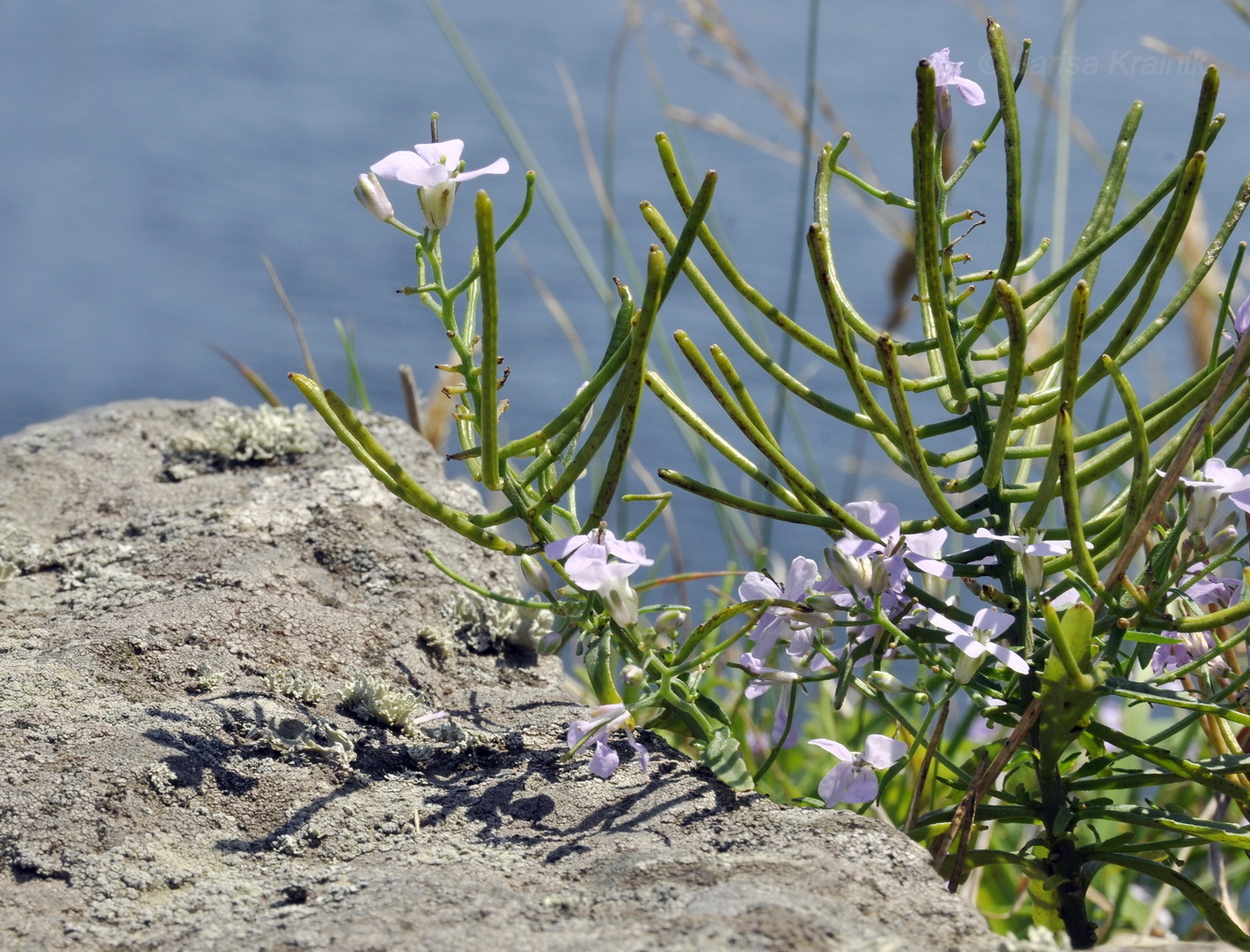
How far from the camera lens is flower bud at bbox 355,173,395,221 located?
112cm

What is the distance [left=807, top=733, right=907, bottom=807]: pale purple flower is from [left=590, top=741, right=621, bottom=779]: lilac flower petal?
0.19 metres

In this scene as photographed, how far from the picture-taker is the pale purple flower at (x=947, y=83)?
44.3 inches

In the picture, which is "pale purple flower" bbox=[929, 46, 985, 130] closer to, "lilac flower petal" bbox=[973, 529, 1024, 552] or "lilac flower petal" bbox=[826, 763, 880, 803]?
"lilac flower petal" bbox=[973, 529, 1024, 552]

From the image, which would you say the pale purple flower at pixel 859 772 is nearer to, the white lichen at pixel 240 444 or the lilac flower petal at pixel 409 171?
the lilac flower petal at pixel 409 171

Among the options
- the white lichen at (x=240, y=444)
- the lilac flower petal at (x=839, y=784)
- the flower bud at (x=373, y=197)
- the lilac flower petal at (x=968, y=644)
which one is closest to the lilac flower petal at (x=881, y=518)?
the lilac flower petal at (x=968, y=644)

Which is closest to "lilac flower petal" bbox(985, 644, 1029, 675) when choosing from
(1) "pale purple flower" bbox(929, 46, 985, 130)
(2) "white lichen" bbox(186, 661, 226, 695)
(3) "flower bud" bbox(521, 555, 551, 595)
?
(3) "flower bud" bbox(521, 555, 551, 595)

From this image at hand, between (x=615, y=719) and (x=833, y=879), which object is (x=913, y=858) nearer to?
(x=833, y=879)

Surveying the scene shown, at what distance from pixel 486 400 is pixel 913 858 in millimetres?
501

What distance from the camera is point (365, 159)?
8430mm

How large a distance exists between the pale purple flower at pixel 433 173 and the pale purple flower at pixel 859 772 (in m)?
0.59

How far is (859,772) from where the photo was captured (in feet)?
3.48

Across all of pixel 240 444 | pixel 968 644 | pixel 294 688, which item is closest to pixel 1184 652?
pixel 968 644

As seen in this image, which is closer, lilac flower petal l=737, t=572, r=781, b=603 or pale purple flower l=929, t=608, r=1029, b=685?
pale purple flower l=929, t=608, r=1029, b=685

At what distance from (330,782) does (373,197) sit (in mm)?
570
